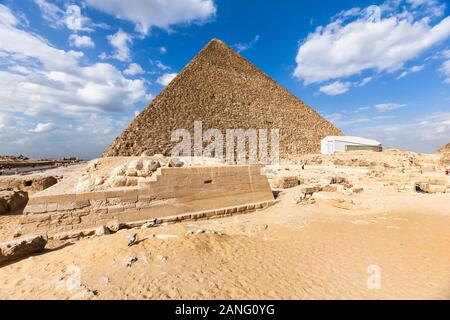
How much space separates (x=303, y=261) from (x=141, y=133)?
3402 cm

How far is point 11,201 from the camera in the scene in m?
7.00

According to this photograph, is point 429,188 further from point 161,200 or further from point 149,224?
point 149,224

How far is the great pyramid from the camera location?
34.6m

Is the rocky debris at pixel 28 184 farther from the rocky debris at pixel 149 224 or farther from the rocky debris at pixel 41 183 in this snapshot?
the rocky debris at pixel 149 224

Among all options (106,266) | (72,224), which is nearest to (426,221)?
(106,266)

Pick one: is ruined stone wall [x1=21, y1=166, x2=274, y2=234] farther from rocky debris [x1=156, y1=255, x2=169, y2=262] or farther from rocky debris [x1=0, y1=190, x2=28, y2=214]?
rocky debris [x1=0, y1=190, x2=28, y2=214]

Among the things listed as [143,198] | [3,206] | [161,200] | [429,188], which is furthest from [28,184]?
[429,188]

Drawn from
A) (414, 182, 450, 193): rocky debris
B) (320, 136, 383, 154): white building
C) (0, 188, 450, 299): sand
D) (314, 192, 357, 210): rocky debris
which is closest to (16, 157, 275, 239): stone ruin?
(0, 188, 450, 299): sand

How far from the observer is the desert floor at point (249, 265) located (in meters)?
2.55

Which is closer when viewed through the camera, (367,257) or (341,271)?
(341,271)

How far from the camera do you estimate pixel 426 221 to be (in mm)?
5426

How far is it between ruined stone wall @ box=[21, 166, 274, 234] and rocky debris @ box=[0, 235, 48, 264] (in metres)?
0.73

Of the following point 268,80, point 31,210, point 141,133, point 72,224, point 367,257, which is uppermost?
point 268,80
